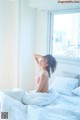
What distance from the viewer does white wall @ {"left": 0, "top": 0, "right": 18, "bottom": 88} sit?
4.29 meters

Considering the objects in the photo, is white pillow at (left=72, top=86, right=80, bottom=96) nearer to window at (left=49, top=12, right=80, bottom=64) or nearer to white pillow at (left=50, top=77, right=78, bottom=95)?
white pillow at (left=50, top=77, right=78, bottom=95)

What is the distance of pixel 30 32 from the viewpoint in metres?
4.39

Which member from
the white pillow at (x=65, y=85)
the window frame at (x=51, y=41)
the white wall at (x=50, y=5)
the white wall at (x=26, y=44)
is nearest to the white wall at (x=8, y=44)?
the white wall at (x=26, y=44)

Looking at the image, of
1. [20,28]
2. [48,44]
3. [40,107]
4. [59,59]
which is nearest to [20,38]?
[20,28]

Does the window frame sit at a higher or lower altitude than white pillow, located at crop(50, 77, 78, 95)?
higher

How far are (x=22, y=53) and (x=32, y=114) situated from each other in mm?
2018

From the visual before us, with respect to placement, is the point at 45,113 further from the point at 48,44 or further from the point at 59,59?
the point at 48,44

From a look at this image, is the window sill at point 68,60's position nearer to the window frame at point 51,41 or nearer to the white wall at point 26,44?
the window frame at point 51,41

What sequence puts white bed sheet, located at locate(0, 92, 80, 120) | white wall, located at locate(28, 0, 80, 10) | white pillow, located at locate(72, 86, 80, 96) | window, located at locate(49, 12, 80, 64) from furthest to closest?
window, located at locate(49, 12, 80, 64)
white wall, located at locate(28, 0, 80, 10)
white pillow, located at locate(72, 86, 80, 96)
white bed sheet, located at locate(0, 92, 80, 120)

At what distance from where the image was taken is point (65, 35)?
4203 mm

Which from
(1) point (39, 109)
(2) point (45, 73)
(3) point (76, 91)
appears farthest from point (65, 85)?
(1) point (39, 109)

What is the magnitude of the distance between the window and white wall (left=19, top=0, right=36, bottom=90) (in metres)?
0.39

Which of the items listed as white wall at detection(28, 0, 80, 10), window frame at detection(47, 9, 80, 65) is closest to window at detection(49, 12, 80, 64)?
window frame at detection(47, 9, 80, 65)

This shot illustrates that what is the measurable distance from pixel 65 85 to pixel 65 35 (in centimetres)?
112
